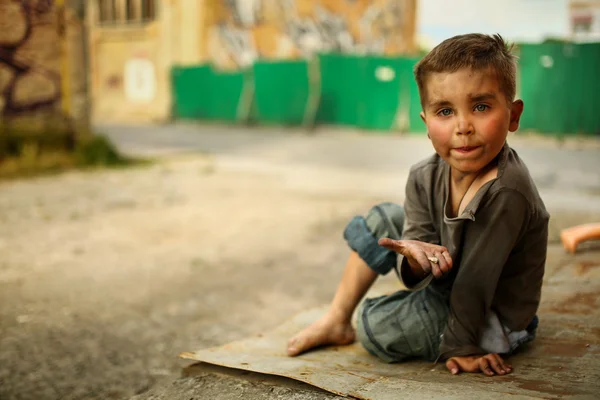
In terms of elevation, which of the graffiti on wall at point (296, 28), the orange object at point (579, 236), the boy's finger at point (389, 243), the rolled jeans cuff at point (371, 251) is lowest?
the orange object at point (579, 236)

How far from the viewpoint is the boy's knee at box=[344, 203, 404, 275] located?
6.57 feet

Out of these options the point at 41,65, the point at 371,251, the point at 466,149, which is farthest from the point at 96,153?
the point at 466,149

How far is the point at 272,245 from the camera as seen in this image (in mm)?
4266

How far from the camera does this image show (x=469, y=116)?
1.60 metres

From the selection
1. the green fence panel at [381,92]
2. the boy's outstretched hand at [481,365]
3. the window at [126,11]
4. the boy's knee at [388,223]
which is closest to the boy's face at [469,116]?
the boy's knee at [388,223]

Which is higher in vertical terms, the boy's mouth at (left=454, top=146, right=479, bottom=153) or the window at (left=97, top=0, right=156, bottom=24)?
the window at (left=97, top=0, right=156, bottom=24)

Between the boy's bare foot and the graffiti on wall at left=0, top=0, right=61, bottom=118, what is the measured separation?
6.63 meters

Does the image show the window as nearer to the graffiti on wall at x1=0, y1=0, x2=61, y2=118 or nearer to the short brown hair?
the graffiti on wall at x1=0, y1=0, x2=61, y2=118

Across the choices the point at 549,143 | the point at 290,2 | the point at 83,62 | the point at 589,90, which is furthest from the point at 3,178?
the point at 290,2

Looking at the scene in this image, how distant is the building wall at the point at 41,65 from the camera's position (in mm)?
7539

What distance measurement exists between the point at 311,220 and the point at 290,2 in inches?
587

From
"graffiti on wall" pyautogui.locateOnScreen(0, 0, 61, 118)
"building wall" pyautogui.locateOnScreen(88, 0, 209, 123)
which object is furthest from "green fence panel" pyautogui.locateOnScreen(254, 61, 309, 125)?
"graffiti on wall" pyautogui.locateOnScreen(0, 0, 61, 118)

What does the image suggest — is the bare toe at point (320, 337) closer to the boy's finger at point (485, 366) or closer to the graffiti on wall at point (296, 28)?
the boy's finger at point (485, 366)

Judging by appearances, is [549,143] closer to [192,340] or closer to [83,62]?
[83,62]
